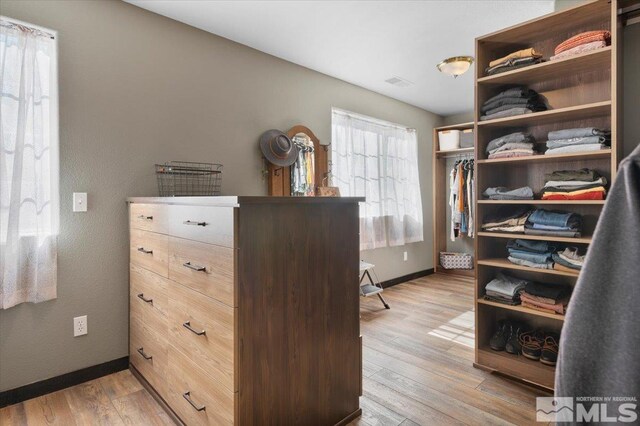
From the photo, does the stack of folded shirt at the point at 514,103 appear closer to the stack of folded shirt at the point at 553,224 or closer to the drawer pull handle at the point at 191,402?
the stack of folded shirt at the point at 553,224

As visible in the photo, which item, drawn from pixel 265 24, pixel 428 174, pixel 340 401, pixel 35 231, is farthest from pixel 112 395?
pixel 428 174

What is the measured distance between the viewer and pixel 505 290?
2270mm

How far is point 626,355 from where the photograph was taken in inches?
16.2

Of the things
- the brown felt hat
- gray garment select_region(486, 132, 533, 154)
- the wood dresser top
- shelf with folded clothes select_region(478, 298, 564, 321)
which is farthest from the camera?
the brown felt hat

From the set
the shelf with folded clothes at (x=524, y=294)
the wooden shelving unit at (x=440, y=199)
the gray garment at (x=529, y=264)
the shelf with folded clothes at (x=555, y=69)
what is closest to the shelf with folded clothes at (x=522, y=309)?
the shelf with folded clothes at (x=524, y=294)

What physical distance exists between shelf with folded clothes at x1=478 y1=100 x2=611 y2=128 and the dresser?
122cm

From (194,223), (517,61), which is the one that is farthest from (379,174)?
(194,223)

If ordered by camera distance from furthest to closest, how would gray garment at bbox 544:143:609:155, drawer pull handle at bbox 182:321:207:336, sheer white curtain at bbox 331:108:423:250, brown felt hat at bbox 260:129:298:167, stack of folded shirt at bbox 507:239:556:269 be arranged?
1. sheer white curtain at bbox 331:108:423:250
2. brown felt hat at bbox 260:129:298:167
3. stack of folded shirt at bbox 507:239:556:269
4. gray garment at bbox 544:143:609:155
5. drawer pull handle at bbox 182:321:207:336

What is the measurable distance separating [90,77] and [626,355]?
2.80 metres

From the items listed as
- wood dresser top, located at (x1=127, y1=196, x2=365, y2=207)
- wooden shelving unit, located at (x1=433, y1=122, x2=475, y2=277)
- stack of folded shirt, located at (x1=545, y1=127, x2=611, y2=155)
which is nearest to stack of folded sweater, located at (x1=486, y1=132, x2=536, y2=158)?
stack of folded shirt, located at (x1=545, y1=127, x2=611, y2=155)

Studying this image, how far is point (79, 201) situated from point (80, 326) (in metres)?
Answer: 0.79

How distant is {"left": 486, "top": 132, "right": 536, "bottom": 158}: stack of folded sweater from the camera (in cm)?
222

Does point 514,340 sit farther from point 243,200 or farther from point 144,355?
point 144,355

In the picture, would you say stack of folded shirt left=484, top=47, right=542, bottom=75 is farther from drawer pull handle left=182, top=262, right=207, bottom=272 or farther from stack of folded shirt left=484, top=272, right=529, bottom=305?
drawer pull handle left=182, top=262, right=207, bottom=272
